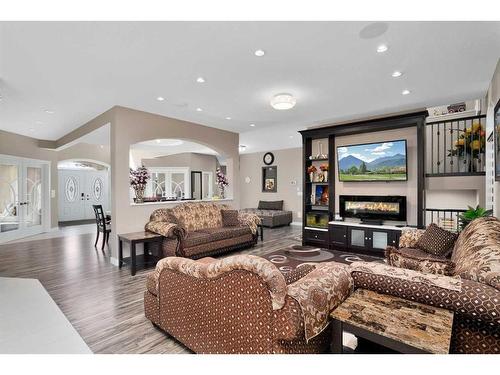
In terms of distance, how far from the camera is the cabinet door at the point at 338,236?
5.16m

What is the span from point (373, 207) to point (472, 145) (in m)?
1.81

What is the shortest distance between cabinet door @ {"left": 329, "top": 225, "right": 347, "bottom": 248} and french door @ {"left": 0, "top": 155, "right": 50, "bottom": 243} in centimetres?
760

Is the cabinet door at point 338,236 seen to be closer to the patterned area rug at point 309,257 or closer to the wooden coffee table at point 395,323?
the patterned area rug at point 309,257

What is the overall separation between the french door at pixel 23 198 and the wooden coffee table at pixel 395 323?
26.2 feet

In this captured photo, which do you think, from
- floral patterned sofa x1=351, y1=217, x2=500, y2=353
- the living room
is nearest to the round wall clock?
the living room

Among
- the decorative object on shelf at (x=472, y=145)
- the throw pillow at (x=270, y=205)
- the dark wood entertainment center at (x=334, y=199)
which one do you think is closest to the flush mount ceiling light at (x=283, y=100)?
the dark wood entertainment center at (x=334, y=199)

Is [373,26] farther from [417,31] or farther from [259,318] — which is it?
[259,318]

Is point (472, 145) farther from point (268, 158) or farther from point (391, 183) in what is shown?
point (268, 158)

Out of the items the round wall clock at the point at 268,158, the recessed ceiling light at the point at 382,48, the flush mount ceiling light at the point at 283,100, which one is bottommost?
the round wall clock at the point at 268,158

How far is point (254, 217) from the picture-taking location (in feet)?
18.3

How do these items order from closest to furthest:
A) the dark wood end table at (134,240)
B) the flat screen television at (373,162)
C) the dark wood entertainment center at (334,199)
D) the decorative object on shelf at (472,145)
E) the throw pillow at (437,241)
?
1. the throw pillow at (437,241)
2. the dark wood end table at (134,240)
3. the decorative object on shelf at (472,145)
4. the dark wood entertainment center at (334,199)
5. the flat screen television at (373,162)

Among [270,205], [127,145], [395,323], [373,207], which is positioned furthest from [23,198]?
[395,323]

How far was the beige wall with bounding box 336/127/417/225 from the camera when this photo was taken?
478 cm

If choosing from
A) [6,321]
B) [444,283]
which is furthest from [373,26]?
[6,321]
